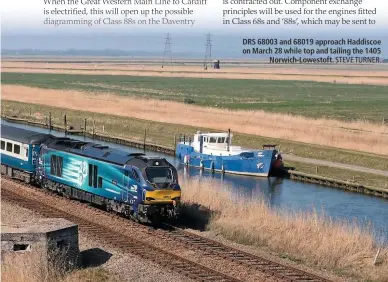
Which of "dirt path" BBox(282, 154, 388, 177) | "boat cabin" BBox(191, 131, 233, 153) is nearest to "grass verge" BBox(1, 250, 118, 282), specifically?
"dirt path" BBox(282, 154, 388, 177)

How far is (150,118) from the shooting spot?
86.3 meters

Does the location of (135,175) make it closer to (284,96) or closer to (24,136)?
(24,136)

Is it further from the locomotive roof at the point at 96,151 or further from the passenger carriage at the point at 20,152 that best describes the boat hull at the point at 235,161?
the locomotive roof at the point at 96,151

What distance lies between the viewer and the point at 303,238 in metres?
31.3

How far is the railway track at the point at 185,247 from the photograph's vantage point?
84.4 ft

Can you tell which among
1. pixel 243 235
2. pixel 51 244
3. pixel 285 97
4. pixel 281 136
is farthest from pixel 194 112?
pixel 51 244

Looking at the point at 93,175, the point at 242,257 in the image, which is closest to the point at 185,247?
the point at 242,257

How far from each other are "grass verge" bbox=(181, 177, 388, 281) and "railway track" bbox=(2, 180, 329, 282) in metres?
1.98

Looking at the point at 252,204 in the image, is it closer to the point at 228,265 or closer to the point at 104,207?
the point at 104,207

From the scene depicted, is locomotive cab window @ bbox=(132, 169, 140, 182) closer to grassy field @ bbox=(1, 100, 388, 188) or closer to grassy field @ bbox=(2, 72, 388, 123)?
grassy field @ bbox=(1, 100, 388, 188)

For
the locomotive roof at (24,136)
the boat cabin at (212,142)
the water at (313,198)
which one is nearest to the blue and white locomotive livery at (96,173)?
the locomotive roof at (24,136)

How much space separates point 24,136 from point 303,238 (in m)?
20.1

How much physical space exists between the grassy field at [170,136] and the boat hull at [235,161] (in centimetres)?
314

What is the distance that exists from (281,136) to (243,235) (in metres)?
39.8
